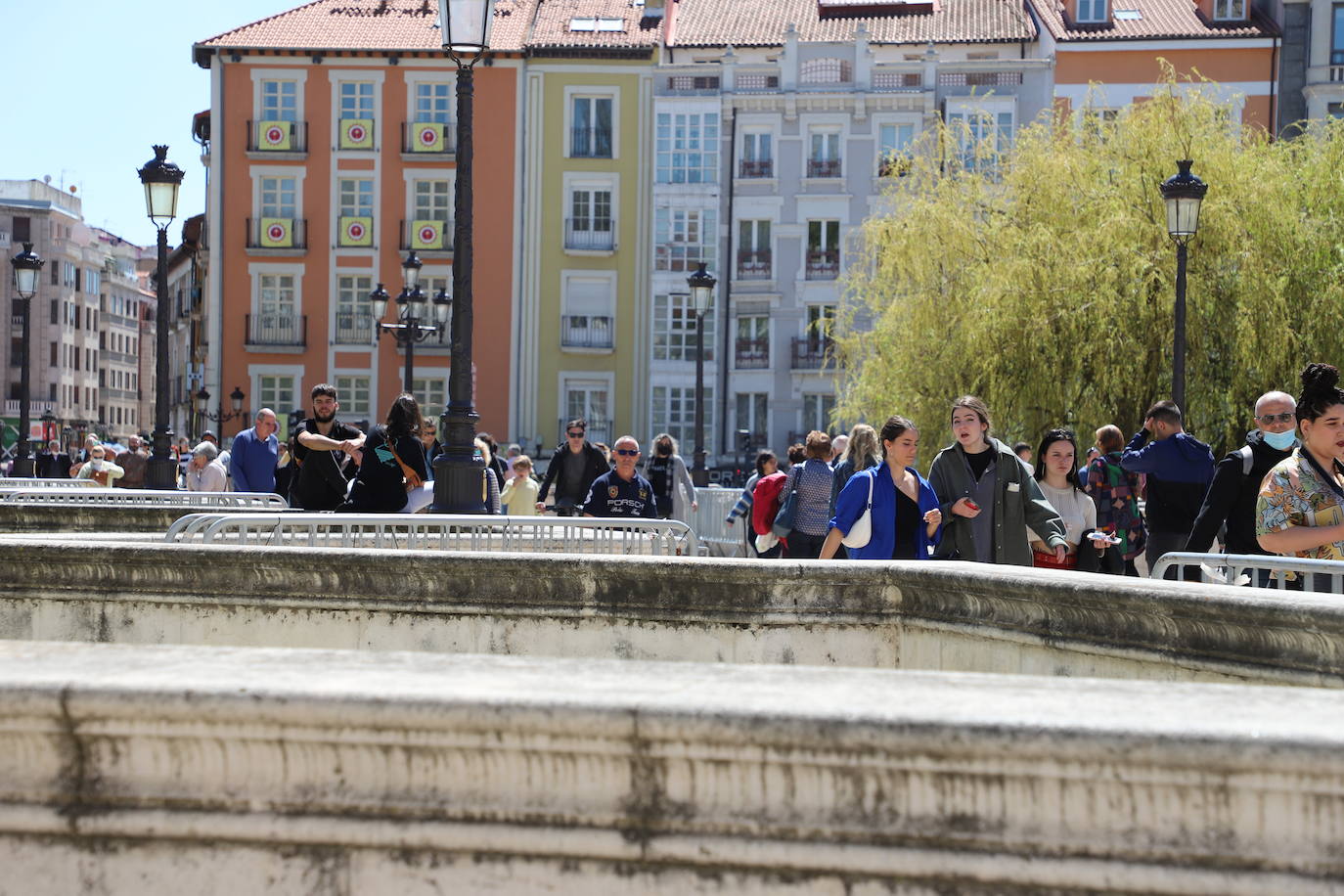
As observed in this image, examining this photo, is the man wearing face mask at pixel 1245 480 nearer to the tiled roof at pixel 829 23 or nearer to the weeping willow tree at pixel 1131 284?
the weeping willow tree at pixel 1131 284

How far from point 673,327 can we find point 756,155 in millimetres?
5559

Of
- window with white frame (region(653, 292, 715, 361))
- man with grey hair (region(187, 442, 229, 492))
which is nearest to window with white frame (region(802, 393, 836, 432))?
window with white frame (region(653, 292, 715, 361))

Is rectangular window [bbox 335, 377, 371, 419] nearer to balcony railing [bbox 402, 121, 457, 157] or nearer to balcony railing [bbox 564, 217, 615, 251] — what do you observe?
balcony railing [bbox 402, 121, 457, 157]

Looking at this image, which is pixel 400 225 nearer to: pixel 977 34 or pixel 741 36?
pixel 741 36

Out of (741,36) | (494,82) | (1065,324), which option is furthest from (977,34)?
(1065,324)

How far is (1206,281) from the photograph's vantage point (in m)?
24.2

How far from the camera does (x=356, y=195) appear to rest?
53406 mm

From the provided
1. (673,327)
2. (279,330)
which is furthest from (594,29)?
(279,330)

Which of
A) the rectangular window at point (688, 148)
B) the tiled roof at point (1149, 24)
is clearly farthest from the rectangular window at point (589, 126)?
the tiled roof at point (1149, 24)

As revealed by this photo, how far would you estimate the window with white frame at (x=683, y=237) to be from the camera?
51.2m

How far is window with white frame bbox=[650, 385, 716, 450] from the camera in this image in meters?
51.0

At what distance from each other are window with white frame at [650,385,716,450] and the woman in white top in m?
41.2

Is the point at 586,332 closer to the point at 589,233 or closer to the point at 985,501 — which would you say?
the point at 589,233

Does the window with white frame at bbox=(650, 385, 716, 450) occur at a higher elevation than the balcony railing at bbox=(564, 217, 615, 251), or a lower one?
lower
